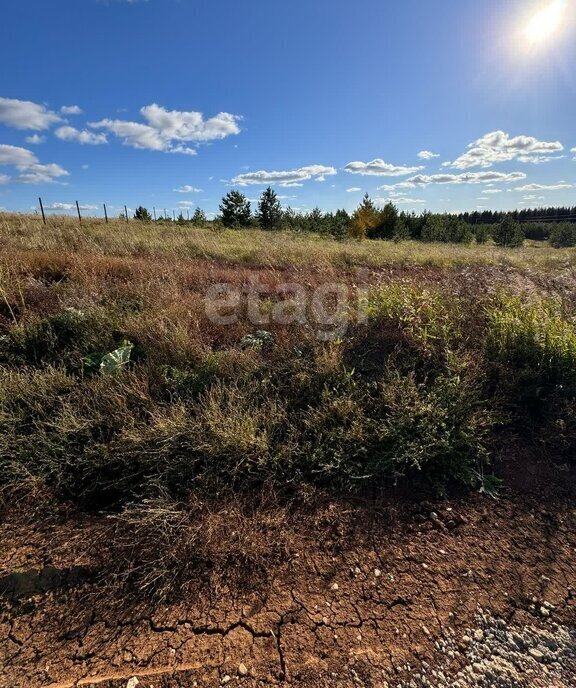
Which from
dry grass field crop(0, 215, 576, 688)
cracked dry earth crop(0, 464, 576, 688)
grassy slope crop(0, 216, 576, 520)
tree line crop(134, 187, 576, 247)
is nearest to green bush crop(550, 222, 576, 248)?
tree line crop(134, 187, 576, 247)

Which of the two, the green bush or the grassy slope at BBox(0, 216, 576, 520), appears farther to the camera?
the green bush

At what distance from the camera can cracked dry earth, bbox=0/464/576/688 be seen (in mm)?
1445

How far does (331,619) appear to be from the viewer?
164 centimetres

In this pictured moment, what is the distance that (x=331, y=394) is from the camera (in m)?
2.95

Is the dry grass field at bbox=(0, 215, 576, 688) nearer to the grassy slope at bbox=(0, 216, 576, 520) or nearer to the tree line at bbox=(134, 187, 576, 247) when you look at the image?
the grassy slope at bbox=(0, 216, 576, 520)

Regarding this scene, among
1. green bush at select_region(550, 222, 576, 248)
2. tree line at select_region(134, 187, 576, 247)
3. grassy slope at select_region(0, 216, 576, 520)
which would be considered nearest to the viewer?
grassy slope at select_region(0, 216, 576, 520)

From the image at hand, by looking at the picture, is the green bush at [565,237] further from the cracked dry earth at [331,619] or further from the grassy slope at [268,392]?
the cracked dry earth at [331,619]

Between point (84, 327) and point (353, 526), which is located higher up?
point (84, 327)

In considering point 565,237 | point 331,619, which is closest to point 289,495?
point 331,619

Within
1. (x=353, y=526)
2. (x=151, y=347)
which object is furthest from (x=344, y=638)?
(x=151, y=347)

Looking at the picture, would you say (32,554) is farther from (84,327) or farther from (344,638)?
(84,327)

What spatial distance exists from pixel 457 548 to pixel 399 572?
415 millimetres

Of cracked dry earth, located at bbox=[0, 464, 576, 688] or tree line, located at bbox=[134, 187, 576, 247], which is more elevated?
tree line, located at bbox=[134, 187, 576, 247]

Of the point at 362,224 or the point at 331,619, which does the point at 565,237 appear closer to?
the point at 362,224
